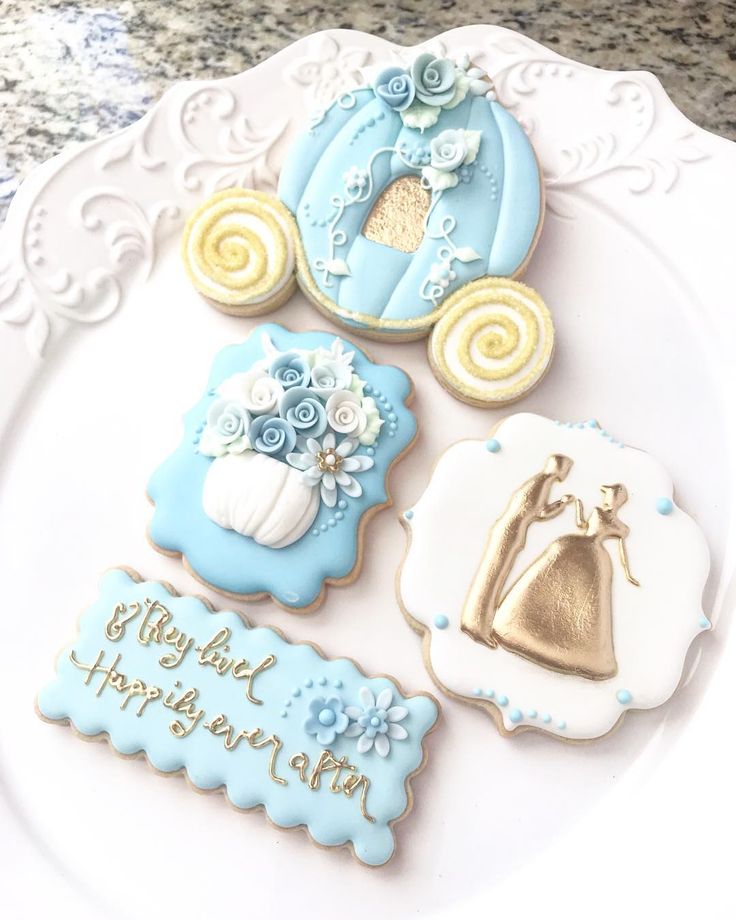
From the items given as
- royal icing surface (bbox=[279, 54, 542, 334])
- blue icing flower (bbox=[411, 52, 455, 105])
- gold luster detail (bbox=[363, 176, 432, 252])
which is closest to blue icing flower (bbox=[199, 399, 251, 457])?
royal icing surface (bbox=[279, 54, 542, 334])

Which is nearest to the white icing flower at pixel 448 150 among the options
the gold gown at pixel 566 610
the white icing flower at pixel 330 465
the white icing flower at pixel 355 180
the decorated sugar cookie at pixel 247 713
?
the white icing flower at pixel 355 180

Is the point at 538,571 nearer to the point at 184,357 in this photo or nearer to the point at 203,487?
the point at 203,487

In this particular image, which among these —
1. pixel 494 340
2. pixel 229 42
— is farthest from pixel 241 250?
pixel 229 42

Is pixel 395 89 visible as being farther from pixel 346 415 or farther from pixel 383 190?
pixel 346 415

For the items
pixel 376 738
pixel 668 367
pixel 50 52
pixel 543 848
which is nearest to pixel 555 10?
pixel 668 367

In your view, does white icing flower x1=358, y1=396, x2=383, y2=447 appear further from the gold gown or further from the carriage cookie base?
the gold gown

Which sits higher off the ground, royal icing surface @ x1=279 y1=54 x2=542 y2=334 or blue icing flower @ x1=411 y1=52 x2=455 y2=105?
blue icing flower @ x1=411 y1=52 x2=455 y2=105

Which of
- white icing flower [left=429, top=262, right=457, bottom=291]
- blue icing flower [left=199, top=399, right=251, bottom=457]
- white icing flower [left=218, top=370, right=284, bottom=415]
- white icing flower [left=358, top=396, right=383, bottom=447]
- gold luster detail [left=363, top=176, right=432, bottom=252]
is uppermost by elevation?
gold luster detail [left=363, top=176, right=432, bottom=252]
